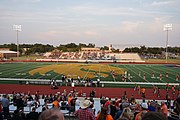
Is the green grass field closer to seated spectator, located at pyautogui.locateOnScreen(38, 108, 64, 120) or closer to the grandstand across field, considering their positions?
the grandstand across field

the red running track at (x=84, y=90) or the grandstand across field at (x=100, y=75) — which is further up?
the grandstand across field at (x=100, y=75)

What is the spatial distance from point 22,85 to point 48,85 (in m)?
2.93

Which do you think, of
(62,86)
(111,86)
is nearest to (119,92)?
(111,86)

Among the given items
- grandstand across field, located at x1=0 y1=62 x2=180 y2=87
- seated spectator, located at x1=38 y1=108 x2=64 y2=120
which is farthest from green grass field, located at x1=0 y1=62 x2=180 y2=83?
seated spectator, located at x1=38 y1=108 x2=64 y2=120

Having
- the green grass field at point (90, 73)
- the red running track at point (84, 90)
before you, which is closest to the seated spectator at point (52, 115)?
the red running track at point (84, 90)

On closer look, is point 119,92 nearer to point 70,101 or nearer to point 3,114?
point 70,101

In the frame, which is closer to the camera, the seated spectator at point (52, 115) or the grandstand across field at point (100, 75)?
the seated spectator at point (52, 115)

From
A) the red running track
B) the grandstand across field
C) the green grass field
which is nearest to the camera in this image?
the red running track

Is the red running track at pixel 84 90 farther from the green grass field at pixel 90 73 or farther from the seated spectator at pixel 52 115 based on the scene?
the seated spectator at pixel 52 115

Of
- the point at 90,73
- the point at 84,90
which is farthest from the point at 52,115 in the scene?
the point at 90,73

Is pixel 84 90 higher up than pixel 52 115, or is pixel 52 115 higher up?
pixel 52 115

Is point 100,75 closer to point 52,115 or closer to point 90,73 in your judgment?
point 90,73

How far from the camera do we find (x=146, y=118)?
209cm

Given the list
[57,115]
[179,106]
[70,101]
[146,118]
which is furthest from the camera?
[70,101]
